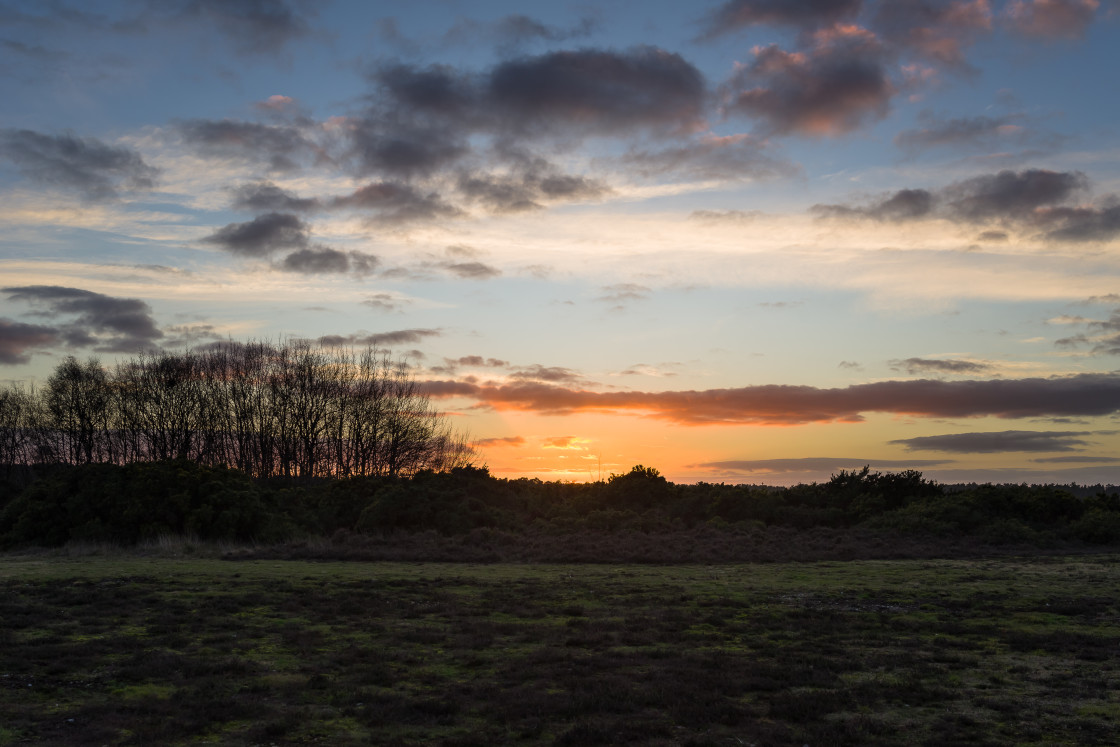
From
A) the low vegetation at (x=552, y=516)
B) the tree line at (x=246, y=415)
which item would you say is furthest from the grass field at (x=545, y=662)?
the tree line at (x=246, y=415)

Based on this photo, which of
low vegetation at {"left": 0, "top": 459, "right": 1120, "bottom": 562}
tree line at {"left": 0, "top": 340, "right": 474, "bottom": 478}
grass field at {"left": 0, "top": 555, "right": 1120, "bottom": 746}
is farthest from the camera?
tree line at {"left": 0, "top": 340, "right": 474, "bottom": 478}

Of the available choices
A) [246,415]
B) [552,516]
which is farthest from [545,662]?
[246,415]

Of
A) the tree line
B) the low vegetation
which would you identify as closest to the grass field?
the low vegetation

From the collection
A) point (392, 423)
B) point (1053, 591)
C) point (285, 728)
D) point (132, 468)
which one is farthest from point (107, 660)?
point (392, 423)

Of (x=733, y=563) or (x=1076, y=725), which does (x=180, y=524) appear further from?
(x=1076, y=725)

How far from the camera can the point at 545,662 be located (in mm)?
12453

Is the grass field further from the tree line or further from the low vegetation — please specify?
the tree line

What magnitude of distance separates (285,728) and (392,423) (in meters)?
72.0

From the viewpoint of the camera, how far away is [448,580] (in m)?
23.2

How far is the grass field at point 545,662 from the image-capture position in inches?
353

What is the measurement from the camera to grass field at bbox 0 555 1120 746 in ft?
29.5

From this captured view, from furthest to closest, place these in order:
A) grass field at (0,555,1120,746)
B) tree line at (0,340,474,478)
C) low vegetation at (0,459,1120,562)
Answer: tree line at (0,340,474,478), low vegetation at (0,459,1120,562), grass field at (0,555,1120,746)

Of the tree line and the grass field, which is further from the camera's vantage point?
the tree line

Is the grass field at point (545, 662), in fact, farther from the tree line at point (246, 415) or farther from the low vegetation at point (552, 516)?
the tree line at point (246, 415)
